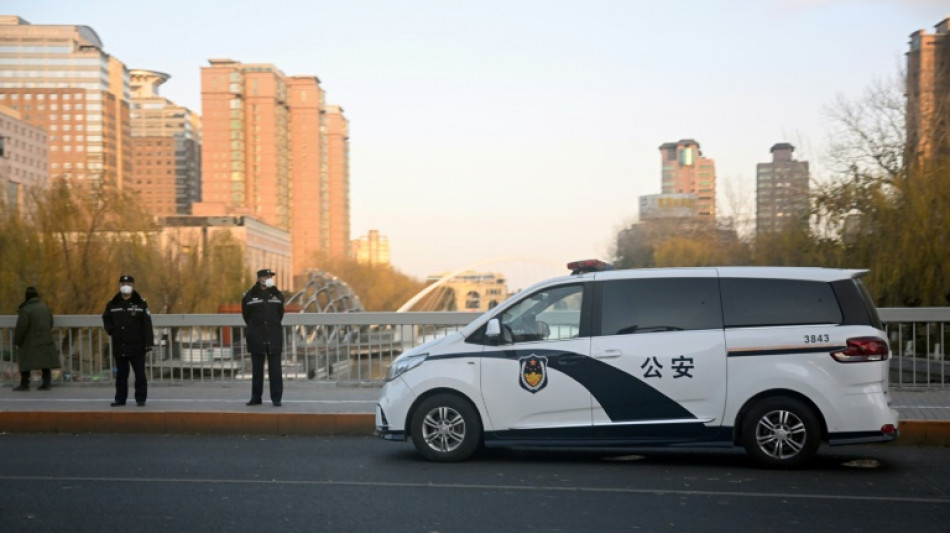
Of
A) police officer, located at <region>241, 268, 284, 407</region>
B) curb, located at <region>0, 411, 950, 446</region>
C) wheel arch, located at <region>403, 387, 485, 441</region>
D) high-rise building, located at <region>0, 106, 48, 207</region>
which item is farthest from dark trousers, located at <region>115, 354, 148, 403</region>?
high-rise building, located at <region>0, 106, 48, 207</region>

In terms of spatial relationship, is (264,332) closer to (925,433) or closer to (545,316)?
(545,316)

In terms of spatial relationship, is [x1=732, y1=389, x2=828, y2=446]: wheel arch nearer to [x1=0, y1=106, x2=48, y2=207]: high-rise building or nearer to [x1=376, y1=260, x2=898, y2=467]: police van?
[x1=376, y1=260, x2=898, y2=467]: police van

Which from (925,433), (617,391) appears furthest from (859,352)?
(925,433)

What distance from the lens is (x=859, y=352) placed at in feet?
33.6

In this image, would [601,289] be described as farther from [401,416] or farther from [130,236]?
→ [130,236]

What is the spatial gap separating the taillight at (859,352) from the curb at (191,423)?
5.94m

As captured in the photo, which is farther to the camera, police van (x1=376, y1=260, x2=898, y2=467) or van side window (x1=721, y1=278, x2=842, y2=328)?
van side window (x1=721, y1=278, x2=842, y2=328)

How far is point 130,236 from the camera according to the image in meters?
47.1

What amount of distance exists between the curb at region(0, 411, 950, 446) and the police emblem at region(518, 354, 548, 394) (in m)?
3.56

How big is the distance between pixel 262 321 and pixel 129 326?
6.64 feet

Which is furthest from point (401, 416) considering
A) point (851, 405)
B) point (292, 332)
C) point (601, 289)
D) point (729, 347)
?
point (292, 332)

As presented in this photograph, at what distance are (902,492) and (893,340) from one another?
762 centimetres

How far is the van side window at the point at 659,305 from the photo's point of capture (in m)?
10.7

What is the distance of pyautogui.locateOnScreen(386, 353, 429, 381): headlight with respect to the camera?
11109 millimetres
